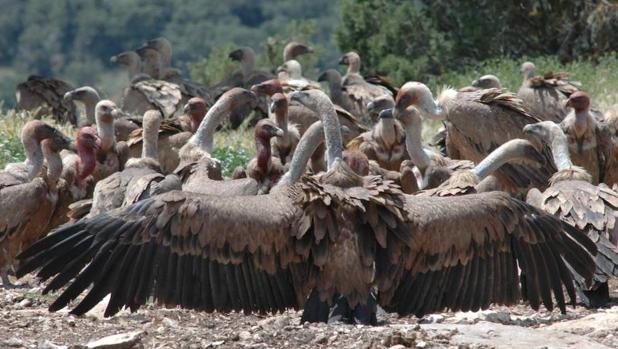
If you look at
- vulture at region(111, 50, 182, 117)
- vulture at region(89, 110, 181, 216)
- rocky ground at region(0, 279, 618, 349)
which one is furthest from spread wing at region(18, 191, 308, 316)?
vulture at region(111, 50, 182, 117)

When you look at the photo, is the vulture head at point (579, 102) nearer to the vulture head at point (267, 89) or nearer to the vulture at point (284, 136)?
the vulture at point (284, 136)

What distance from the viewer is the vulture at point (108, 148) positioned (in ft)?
40.9

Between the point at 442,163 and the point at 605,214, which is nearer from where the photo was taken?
the point at 605,214

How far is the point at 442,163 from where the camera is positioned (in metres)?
11.6

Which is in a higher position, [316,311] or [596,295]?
[316,311]

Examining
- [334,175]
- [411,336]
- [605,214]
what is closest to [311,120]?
[605,214]

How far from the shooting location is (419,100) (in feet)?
42.5

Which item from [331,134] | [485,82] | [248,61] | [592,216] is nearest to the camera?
[331,134]

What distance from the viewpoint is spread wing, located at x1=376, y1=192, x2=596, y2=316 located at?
25.4 feet

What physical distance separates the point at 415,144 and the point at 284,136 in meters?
1.33

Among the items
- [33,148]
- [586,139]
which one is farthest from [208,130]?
[586,139]

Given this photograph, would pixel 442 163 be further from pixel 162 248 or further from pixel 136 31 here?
pixel 136 31

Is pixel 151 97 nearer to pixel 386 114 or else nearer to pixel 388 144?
pixel 388 144

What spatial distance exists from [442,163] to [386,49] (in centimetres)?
1154
